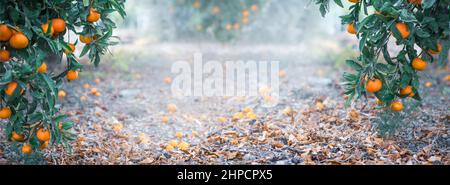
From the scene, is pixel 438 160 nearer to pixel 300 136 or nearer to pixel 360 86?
pixel 360 86

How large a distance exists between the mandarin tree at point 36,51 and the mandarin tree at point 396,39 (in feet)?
4.82

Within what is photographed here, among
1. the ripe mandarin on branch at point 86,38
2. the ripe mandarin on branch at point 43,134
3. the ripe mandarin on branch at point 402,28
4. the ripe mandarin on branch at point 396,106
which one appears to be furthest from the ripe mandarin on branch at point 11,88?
the ripe mandarin on branch at point 396,106

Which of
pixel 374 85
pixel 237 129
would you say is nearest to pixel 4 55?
pixel 237 129

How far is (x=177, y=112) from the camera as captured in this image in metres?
4.26

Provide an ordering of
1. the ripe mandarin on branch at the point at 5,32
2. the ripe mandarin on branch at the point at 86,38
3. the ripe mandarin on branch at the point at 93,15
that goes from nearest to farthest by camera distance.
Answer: the ripe mandarin on branch at the point at 5,32, the ripe mandarin on branch at the point at 93,15, the ripe mandarin on branch at the point at 86,38

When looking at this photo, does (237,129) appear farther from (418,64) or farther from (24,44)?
(24,44)

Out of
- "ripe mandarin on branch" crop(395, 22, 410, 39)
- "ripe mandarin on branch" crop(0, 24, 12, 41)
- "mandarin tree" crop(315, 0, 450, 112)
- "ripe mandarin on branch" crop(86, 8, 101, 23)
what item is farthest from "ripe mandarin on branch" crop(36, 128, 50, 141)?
"ripe mandarin on branch" crop(395, 22, 410, 39)

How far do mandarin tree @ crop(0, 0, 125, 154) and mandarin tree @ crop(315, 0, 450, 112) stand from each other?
4.82 ft

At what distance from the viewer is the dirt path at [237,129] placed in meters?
2.75

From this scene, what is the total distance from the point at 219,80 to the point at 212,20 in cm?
188

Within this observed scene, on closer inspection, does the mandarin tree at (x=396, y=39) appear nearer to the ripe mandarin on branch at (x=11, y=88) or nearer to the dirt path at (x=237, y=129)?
the dirt path at (x=237, y=129)

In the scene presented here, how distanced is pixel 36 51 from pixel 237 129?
162cm

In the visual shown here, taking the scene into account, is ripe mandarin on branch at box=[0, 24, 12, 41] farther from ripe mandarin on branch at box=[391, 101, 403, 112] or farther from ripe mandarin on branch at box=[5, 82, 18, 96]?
ripe mandarin on branch at box=[391, 101, 403, 112]

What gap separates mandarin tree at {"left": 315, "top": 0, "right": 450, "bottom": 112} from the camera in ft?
7.72
